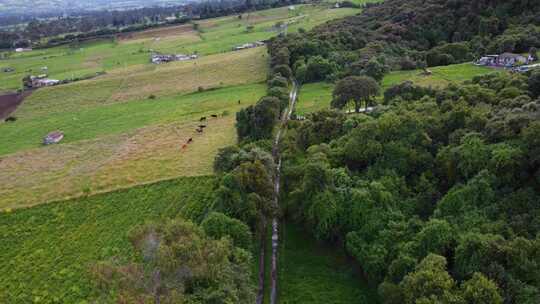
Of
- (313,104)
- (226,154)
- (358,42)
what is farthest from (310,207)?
(358,42)

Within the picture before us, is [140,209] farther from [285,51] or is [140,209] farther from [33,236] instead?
[285,51]

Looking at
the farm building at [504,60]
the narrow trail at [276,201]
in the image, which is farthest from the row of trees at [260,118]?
the farm building at [504,60]

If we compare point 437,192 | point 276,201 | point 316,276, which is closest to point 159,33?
point 276,201

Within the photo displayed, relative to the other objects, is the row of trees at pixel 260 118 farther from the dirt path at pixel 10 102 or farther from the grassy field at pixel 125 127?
the dirt path at pixel 10 102

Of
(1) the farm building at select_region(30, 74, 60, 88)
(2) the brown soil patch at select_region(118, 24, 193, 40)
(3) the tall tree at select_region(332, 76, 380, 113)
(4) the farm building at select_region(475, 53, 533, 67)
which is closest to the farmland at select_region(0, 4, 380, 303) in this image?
(1) the farm building at select_region(30, 74, 60, 88)

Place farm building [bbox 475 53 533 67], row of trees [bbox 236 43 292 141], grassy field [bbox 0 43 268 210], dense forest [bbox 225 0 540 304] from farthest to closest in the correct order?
farm building [bbox 475 53 533 67]
row of trees [bbox 236 43 292 141]
grassy field [bbox 0 43 268 210]
dense forest [bbox 225 0 540 304]

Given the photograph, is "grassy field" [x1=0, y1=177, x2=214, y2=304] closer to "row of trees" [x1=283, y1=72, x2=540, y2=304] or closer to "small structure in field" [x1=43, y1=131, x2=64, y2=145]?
"row of trees" [x1=283, y1=72, x2=540, y2=304]

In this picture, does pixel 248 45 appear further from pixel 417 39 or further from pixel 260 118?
pixel 260 118
